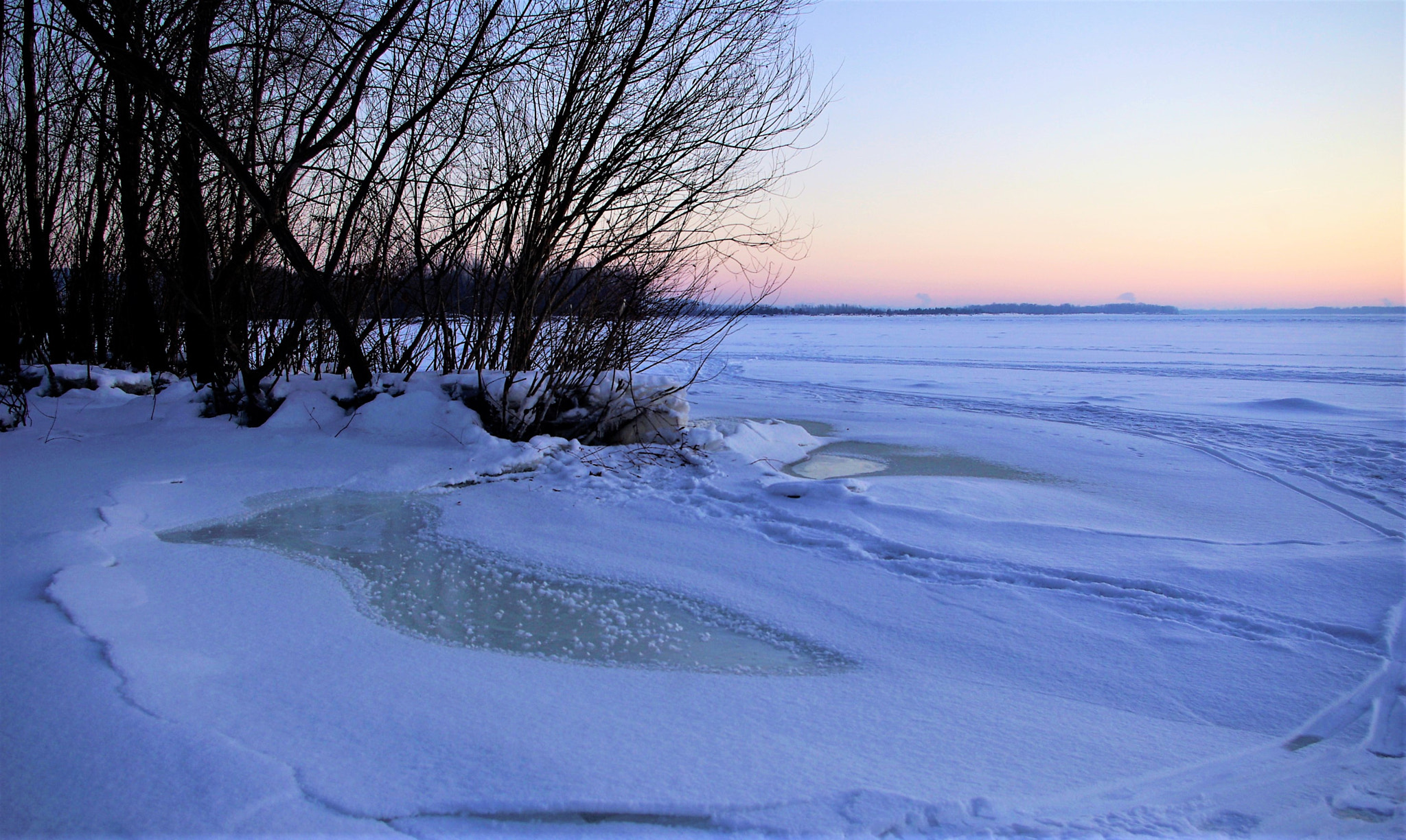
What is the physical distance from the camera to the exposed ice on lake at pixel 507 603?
251 centimetres

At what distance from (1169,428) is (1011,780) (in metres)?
6.64

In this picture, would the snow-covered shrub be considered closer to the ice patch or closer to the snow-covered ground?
the snow-covered ground

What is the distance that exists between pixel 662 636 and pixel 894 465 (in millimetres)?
3501

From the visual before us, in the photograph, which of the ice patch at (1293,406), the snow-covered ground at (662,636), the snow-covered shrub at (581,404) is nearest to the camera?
the snow-covered ground at (662,636)

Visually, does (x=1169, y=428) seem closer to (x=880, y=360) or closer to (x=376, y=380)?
(x=376, y=380)

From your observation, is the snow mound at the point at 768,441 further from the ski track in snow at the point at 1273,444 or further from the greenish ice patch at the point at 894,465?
the ski track in snow at the point at 1273,444

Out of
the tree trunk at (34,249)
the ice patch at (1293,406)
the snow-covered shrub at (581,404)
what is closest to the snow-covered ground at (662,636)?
the snow-covered shrub at (581,404)

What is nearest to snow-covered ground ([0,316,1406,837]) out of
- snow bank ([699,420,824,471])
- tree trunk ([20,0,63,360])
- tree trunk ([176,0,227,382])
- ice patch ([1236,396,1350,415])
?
snow bank ([699,420,824,471])

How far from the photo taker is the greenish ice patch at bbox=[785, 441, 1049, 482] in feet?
17.5

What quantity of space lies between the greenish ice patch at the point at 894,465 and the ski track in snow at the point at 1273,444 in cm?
183

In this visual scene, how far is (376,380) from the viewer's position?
18.3 ft

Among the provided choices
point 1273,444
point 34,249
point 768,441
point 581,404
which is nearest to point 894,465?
point 768,441

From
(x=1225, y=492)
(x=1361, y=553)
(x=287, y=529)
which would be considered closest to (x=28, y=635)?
(x=287, y=529)

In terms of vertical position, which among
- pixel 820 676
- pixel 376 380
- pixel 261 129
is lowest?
pixel 820 676
